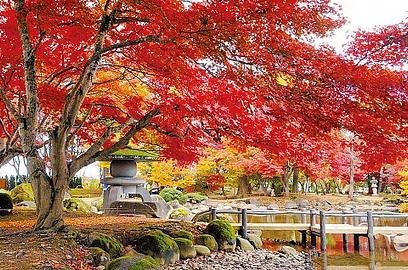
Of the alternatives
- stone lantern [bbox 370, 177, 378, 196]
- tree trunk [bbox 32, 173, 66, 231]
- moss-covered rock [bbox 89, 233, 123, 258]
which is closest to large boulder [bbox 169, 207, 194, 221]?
moss-covered rock [bbox 89, 233, 123, 258]

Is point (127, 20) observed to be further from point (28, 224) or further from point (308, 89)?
point (28, 224)

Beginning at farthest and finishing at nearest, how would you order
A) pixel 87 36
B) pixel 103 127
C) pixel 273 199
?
pixel 273 199
pixel 103 127
pixel 87 36

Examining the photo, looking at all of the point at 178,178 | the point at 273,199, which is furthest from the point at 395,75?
the point at 178,178

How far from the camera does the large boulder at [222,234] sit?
9766 millimetres

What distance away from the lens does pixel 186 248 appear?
8703 mm

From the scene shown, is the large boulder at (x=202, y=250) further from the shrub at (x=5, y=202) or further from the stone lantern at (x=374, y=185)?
the stone lantern at (x=374, y=185)

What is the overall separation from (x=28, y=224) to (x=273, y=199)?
66.1 ft

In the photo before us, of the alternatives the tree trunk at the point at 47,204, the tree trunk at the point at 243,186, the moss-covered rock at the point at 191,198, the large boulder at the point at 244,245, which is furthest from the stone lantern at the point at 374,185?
the tree trunk at the point at 47,204

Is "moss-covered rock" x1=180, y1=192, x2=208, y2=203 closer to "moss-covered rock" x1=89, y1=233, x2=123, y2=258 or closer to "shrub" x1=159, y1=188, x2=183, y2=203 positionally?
"shrub" x1=159, y1=188, x2=183, y2=203

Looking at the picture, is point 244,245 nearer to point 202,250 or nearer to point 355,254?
point 202,250

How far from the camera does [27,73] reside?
7.23m

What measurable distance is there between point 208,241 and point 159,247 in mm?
Answer: 1696

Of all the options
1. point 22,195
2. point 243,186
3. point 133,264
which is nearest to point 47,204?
point 133,264

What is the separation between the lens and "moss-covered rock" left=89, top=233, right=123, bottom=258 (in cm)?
732
